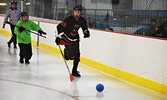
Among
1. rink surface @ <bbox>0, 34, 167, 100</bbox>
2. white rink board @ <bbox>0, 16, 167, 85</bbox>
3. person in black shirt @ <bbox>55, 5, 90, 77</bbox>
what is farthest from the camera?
person in black shirt @ <bbox>55, 5, 90, 77</bbox>

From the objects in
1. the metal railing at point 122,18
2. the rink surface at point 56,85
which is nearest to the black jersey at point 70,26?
the rink surface at point 56,85

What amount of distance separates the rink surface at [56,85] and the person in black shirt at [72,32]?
54cm

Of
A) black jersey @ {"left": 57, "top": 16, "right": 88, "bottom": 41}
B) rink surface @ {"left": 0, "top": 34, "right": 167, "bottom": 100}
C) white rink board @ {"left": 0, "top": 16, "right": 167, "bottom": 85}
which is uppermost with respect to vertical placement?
black jersey @ {"left": 57, "top": 16, "right": 88, "bottom": 41}

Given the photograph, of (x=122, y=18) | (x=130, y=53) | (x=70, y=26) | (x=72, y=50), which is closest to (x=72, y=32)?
(x=70, y=26)

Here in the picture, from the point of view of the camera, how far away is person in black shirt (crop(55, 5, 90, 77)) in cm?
914

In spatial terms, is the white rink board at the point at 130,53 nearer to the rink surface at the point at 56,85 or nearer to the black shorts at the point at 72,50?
the rink surface at the point at 56,85

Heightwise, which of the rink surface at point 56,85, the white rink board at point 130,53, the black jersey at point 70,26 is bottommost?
the rink surface at point 56,85

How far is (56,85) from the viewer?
8242 millimetres

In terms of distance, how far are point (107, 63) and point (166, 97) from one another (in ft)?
9.35

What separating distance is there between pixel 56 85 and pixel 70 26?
1.58 metres

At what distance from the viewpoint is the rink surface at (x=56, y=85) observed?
726 centimetres

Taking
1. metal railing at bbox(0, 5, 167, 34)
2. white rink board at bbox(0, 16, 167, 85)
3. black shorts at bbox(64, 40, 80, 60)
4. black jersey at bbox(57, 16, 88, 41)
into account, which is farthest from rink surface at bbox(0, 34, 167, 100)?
metal railing at bbox(0, 5, 167, 34)

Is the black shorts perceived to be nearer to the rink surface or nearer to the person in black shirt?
the person in black shirt

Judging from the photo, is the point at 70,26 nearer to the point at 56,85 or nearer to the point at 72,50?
the point at 72,50
